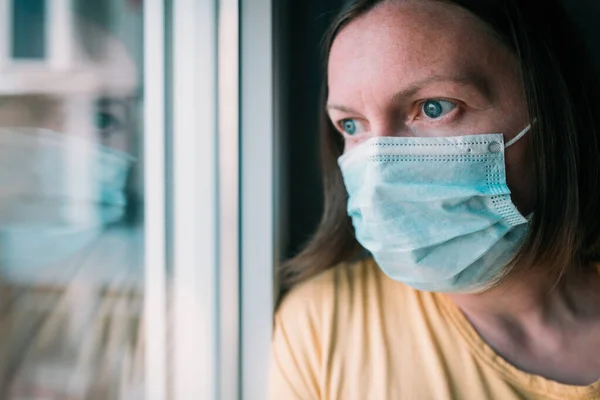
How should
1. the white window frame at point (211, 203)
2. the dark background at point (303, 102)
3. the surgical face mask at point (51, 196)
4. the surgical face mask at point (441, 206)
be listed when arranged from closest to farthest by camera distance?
1. the surgical face mask at point (51, 196)
2. the surgical face mask at point (441, 206)
3. the white window frame at point (211, 203)
4. the dark background at point (303, 102)

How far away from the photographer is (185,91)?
1.17 meters

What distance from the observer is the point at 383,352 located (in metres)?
1.14

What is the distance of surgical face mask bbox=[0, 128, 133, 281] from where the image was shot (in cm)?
72

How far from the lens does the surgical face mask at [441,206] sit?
102 centimetres

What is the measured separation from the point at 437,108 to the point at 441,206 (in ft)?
0.62

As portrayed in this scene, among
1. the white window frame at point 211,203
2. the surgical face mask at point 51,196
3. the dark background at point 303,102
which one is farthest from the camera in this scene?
the dark background at point 303,102

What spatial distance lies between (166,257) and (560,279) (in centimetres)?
83

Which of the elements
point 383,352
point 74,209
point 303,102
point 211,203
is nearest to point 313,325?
point 383,352

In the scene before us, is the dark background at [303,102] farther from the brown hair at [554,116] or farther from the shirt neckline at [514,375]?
the shirt neckline at [514,375]

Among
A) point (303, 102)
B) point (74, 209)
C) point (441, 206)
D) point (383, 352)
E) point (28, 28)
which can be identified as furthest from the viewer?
point (303, 102)

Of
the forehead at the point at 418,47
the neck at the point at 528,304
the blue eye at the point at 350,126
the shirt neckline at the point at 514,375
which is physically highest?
the forehead at the point at 418,47

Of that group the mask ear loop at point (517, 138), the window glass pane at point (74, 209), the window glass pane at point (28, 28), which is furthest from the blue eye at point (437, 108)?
the window glass pane at point (28, 28)

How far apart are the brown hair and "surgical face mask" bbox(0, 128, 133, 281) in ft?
1.89

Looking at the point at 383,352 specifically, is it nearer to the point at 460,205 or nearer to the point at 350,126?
the point at 460,205
